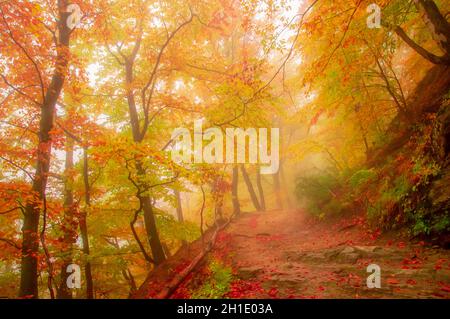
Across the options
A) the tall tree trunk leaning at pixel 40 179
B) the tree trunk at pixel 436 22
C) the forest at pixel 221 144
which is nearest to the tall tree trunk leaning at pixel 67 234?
the forest at pixel 221 144

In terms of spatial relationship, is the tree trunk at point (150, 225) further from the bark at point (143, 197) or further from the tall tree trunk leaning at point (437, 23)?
the tall tree trunk leaning at point (437, 23)

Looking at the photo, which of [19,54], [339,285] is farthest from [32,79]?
[339,285]

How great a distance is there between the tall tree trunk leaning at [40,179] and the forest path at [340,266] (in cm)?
560

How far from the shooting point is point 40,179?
286 inches

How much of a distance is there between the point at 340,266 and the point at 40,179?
8443mm

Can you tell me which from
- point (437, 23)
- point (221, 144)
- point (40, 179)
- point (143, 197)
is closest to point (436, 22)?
point (437, 23)

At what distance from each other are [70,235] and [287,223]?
33.3ft

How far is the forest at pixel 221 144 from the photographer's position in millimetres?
5965

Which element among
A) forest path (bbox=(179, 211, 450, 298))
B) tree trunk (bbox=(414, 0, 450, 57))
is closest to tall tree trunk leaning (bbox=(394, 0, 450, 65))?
tree trunk (bbox=(414, 0, 450, 57))

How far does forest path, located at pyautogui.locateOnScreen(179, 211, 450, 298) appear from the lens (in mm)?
4312

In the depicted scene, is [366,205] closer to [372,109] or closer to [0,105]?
[372,109]

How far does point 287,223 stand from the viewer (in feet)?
44.6

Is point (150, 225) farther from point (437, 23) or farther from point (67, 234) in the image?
point (437, 23)

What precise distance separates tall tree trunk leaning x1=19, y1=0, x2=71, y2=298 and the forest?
1.5 inches
